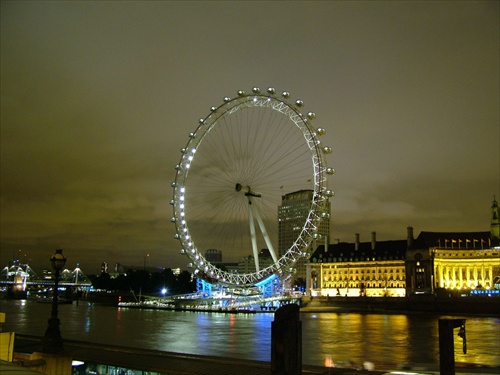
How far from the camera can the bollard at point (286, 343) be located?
808cm

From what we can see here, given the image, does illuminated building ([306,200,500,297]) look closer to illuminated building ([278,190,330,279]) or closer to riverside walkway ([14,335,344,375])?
illuminated building ([278,190,330,279])

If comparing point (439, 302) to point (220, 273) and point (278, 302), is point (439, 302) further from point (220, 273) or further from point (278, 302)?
point (220, 273)

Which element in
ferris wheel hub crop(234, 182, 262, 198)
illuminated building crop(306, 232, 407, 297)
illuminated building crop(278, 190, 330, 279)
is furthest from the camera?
illuminated building crop(278, 190, 330, 279)

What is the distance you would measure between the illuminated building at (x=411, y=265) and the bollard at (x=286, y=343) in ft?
309

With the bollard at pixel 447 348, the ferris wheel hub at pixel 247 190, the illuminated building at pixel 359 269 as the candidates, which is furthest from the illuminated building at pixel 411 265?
the bollard at pixel 447 348

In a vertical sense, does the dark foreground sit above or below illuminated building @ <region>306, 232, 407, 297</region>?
below

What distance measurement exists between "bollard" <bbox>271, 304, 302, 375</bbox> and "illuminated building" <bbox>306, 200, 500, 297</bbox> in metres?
94.1

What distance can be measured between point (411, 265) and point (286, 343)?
106636mm

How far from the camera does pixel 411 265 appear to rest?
10906 centimetres

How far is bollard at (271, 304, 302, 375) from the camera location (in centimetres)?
808

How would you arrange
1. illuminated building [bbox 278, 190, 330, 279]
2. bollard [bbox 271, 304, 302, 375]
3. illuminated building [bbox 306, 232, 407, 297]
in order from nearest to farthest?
1. bollard [bbox 271, 304, 302, 375]
2. illuminated building [bbox 306, 232, 407, 297]
3. illuminated building [bbox 278, 190, 330, 279]

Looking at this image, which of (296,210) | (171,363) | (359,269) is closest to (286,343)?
(171,363)

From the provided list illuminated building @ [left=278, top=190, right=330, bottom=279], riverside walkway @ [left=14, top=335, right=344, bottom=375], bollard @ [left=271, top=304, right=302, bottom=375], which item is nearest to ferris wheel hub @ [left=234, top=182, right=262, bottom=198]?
riverside walkway @ [left=14, top=335, right=344, bottom=375]

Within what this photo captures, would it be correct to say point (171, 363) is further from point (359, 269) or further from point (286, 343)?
point (359, 269)
